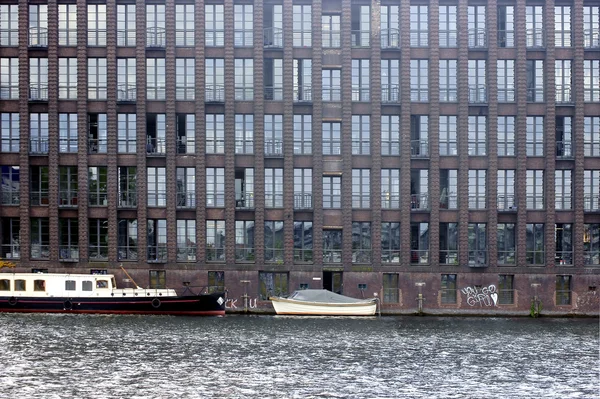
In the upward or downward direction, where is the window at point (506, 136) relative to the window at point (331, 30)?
downward

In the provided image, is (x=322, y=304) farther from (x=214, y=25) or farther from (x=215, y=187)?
(x=214, y=25)

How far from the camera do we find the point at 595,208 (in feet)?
269

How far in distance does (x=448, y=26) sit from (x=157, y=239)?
96.0 ft

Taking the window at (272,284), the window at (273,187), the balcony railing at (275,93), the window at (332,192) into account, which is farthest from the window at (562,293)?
the balcony railing at (275,93)

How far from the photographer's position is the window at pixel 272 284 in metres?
82.3

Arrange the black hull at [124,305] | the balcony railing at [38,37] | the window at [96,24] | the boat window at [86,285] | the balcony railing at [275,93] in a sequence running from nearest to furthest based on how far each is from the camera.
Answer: the black hull at [124,305] < the boat window at [86,285] < the balcony railing at [275,93] < the window at [96,24] < the balcony railing at [38,37]

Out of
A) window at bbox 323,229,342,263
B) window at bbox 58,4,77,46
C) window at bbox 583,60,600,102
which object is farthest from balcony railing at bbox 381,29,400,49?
window at bbox 58,4,77,46

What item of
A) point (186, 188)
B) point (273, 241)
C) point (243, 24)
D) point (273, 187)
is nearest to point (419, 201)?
point (273, 187)

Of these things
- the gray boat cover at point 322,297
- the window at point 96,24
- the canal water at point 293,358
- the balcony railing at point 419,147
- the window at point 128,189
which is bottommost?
the canal water at point 293,358

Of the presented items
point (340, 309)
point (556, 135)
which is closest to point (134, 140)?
point (340, 309)

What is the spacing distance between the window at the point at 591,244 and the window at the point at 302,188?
2232 centimetres

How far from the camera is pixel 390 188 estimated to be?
3250 inches

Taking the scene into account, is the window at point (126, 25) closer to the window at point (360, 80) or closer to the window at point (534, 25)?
the window at point (360, 80)

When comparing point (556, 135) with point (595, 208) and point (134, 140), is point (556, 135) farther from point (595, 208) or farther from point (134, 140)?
point (134, 140)
